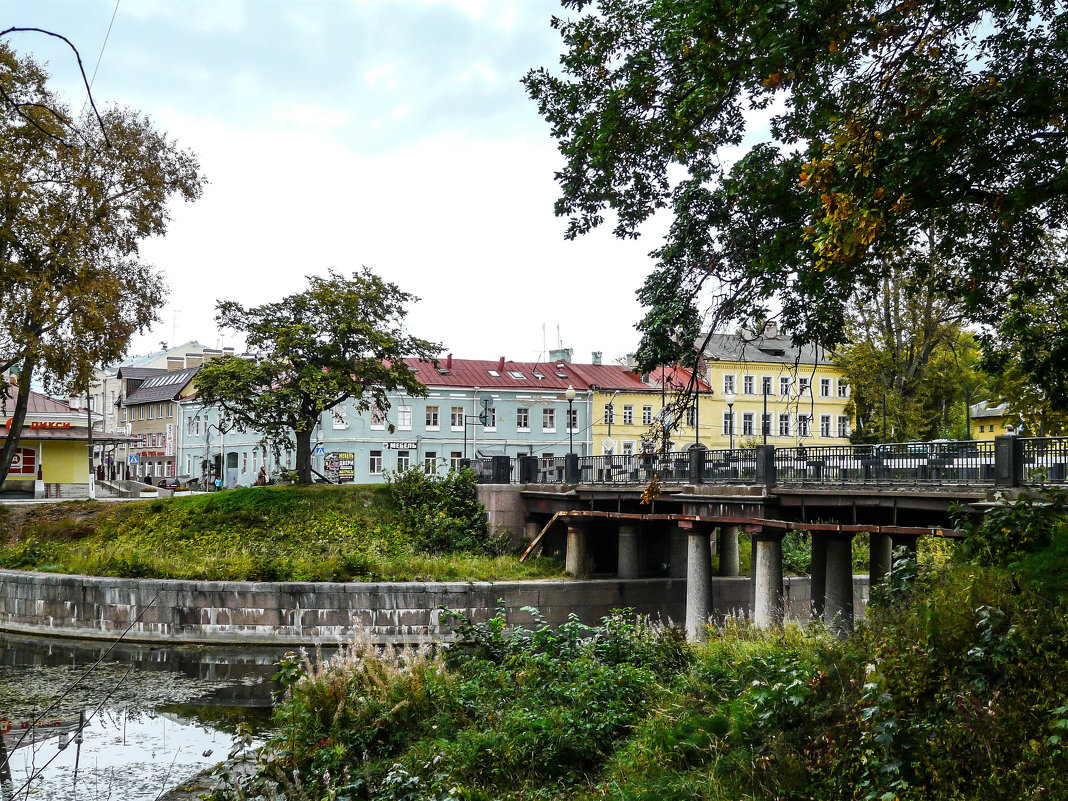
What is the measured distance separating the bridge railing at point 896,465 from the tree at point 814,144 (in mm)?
3415

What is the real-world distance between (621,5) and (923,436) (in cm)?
3349

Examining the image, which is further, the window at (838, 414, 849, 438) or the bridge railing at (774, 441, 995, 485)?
the window at (838, 414, 849, 438)

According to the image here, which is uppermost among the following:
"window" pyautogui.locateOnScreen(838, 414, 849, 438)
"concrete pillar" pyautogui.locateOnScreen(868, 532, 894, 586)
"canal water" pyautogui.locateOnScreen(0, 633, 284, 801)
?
"window" pyautogui.locateOnScreen(838, 414, 849, 438)

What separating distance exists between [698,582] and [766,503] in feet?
12.1

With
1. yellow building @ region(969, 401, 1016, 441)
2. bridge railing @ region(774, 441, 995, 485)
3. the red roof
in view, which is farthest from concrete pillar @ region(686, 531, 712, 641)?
the red roof

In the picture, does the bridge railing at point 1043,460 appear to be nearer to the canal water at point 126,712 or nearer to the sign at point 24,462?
the canal water at point 126,712

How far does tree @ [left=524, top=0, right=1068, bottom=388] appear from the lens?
8.71m

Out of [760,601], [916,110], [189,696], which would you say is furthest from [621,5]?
[189,696]

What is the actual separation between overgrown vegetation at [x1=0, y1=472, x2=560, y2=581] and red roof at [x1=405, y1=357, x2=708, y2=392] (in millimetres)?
22601

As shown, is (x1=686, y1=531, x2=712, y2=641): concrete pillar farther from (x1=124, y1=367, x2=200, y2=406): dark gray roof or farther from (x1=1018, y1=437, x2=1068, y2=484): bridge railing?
(x1=124, y1=367, x2=200, y2=406): dark gray roof

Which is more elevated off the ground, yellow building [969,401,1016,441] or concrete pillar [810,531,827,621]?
yellow building [969,401,1016,441]

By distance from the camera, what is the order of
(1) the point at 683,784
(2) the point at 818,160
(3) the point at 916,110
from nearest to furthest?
(1) the point at 683,784, (2) the point at 818,160, (3) the point at 916,110

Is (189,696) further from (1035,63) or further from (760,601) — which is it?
(1035,63)

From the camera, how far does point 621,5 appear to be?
40.6 feet
